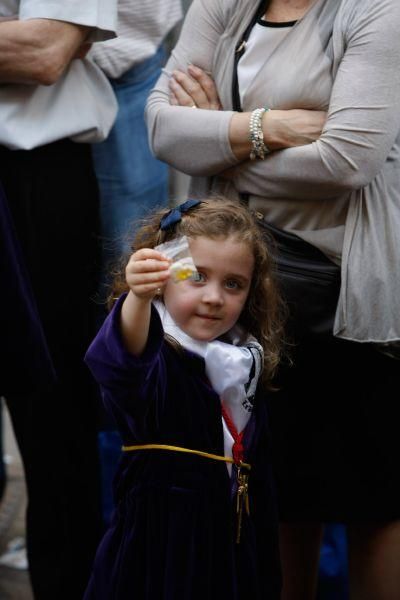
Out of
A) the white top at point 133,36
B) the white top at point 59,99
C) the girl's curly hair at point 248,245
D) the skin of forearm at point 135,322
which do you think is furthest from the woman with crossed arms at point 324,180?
the skin of forearm at point 135,322

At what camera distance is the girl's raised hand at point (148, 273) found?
190 cm

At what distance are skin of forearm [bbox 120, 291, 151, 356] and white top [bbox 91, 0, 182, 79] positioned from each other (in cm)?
137

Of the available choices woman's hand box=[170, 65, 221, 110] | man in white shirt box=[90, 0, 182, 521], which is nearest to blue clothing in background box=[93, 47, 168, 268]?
man in white shirt box=[90, 0, 182, 521]

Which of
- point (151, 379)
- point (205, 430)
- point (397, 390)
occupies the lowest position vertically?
point (397, 390)

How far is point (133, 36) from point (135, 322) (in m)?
1.51

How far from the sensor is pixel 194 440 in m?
2.19

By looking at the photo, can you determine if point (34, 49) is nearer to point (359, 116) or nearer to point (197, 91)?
point (197, 91)

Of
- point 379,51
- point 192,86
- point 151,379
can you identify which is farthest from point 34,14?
point 151,379

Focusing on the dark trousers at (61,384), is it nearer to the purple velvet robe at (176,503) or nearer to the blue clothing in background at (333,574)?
the blue clothing in background at (333,574)

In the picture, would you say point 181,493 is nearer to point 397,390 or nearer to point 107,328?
point 107,328

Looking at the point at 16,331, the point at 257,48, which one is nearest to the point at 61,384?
the point at 16,331

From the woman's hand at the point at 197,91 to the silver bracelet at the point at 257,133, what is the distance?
203 mm

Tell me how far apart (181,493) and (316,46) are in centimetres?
112

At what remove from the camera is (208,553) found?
85.5 inches
